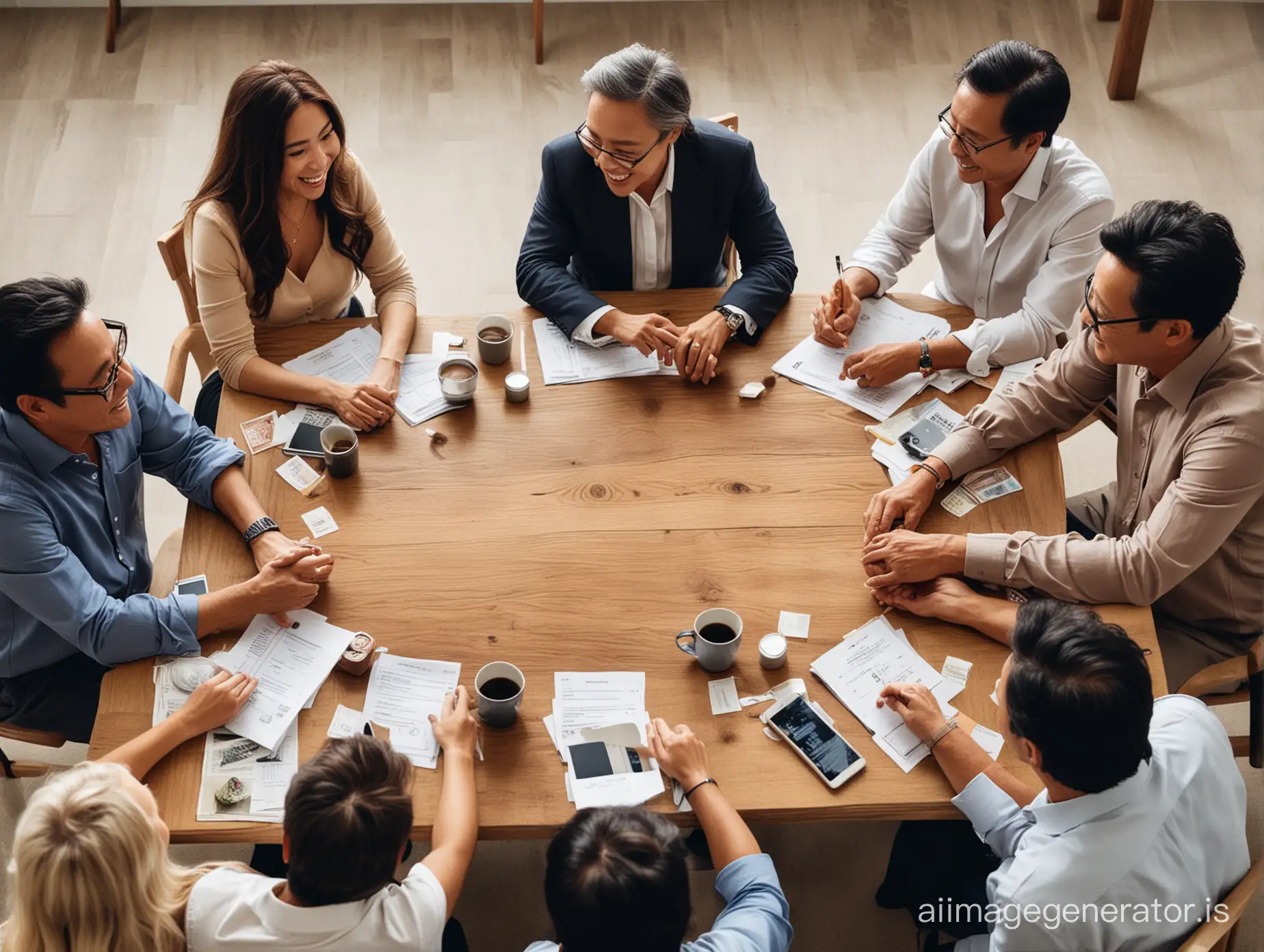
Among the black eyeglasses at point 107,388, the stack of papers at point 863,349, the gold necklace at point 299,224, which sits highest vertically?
the black eyeglasses at point 107,388

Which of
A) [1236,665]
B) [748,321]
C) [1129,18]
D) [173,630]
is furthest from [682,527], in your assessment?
[1129,18]

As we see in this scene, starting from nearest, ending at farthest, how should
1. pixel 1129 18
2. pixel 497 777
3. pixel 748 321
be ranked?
pixel 497 777 → pixel 748 321 → pixel 1129 18

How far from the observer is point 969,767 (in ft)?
7.16

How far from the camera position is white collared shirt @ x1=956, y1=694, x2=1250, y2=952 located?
194 cm

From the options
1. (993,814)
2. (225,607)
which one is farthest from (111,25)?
(993,814)

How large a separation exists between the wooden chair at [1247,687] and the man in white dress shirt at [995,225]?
0.85 meters

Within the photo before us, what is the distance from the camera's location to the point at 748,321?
296 centimetres

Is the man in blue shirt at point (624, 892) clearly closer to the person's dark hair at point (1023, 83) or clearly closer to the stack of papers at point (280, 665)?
the stack of papers at point (280, 665)

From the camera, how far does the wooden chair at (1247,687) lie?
8.30 feet

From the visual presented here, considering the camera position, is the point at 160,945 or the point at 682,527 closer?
the point at 160,945

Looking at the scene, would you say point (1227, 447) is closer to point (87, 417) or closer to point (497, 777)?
point (497, 777)

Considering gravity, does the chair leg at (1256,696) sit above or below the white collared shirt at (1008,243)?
Result: below

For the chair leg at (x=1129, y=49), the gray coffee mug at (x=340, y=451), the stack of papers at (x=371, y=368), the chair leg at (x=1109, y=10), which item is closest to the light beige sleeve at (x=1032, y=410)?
the stack of papers at (x=371, y=368)

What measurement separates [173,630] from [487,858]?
1.12 meters
